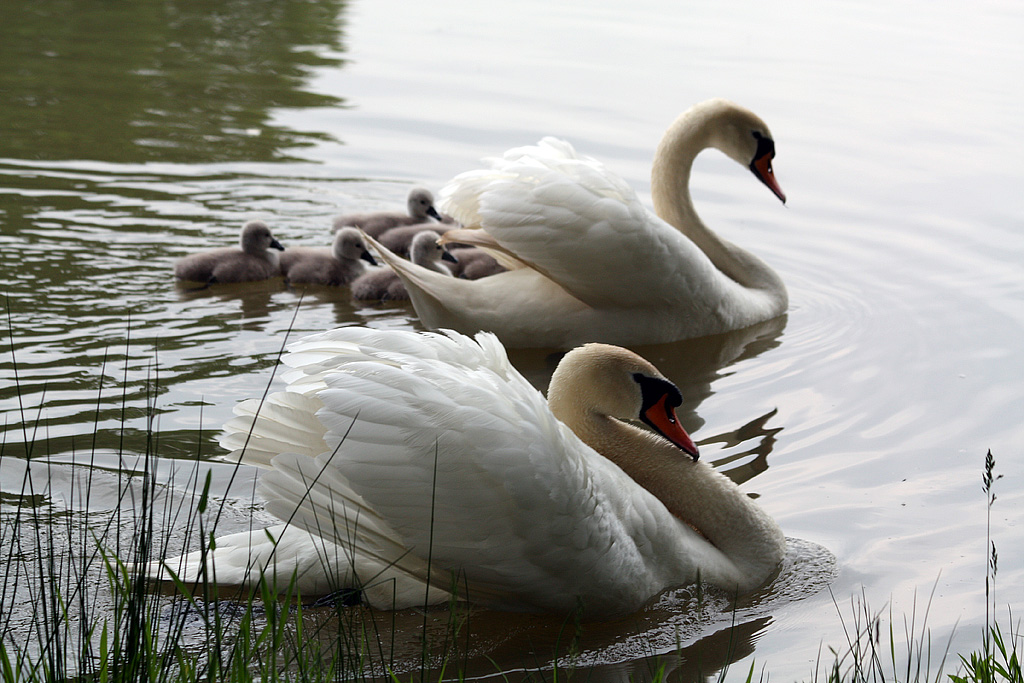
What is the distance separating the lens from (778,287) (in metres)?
7.65

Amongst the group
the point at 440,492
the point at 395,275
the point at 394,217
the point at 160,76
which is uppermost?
the point at 440,492

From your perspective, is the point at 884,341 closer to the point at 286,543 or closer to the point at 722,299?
the point at 722,299

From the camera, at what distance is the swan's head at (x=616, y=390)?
444cm

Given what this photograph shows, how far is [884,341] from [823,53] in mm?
9158

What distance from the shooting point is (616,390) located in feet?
14.7

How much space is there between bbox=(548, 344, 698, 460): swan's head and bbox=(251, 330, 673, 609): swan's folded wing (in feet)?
1.87

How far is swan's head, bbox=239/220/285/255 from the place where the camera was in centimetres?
769

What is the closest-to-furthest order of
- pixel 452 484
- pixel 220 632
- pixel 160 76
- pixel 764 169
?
1. pixel 220 632
2. pixel 452 484
3. pixel 764 169
4. pixel 160 76

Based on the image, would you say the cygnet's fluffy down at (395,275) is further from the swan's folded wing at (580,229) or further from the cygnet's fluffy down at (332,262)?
the swan's folded wing at (580,229)

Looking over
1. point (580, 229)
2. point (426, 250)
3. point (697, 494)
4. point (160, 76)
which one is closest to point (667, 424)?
point (697, 494)

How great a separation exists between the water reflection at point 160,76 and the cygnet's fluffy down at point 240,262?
246 cm

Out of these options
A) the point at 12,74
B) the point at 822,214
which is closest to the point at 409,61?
the point at 12,74

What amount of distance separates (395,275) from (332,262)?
0.43 meters

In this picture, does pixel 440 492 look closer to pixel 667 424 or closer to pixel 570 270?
pixel 667 424
